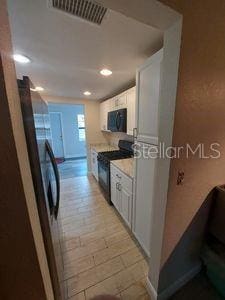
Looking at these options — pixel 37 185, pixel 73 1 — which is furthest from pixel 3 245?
pixel 73 1

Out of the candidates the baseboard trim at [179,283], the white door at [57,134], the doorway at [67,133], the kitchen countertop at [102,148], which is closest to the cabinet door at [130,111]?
the kitchen countertop at [102,148]

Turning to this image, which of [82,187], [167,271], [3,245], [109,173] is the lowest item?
[82,187]

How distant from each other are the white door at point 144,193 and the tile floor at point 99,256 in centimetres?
25

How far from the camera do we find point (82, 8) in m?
0.86

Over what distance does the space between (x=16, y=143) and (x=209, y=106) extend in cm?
121

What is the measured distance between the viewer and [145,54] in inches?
55.0

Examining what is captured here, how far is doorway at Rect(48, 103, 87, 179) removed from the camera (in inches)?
240

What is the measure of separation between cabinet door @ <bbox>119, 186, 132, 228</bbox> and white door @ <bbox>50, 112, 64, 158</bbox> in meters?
4.78

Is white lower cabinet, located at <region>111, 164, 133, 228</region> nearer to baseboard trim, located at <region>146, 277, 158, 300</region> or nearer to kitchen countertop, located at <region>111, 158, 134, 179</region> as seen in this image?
kitchen countertop, located at <region>111, 158, 134, 179</region>

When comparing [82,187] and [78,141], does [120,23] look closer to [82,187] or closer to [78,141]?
[82,187]

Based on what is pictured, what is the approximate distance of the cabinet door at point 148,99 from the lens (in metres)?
1.22

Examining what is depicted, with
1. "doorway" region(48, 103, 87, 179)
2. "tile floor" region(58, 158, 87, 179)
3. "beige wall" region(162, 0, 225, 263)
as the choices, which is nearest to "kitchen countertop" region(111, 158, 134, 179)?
"beige wall" region(162, 0, 225, 263)

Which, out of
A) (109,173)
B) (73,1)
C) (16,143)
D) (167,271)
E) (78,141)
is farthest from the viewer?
(78,141)

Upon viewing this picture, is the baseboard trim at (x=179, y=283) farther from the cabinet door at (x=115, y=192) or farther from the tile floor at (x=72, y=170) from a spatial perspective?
the tile floor at (x=72, y=170)
